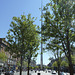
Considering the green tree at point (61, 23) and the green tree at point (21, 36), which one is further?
the green tree at point (21, 36)

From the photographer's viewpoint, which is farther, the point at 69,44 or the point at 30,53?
the point at 30,53

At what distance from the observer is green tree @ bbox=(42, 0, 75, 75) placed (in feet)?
39.7

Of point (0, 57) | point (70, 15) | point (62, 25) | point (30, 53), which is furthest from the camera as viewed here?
point (0, 57)

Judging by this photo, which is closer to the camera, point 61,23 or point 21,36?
point 61,23

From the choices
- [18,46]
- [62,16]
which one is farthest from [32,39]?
[62,16]

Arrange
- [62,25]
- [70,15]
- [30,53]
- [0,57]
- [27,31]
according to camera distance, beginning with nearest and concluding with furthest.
A: [70,15] < [62,25] < [27,31] < [30,53] < [0,57]

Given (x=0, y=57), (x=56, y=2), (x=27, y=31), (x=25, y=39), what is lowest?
(x=0, y=57)

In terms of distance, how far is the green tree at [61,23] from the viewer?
39.7ft

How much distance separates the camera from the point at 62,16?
1262cm

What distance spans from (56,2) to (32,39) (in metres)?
10.1

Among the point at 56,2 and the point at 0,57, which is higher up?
the point at 56,2

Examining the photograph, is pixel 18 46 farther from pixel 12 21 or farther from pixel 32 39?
pixel 12 21

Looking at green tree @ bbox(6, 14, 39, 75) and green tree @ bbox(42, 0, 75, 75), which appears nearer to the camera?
green tree @ bbox(42, 0, 75, 75)

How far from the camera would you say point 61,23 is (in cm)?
1274
